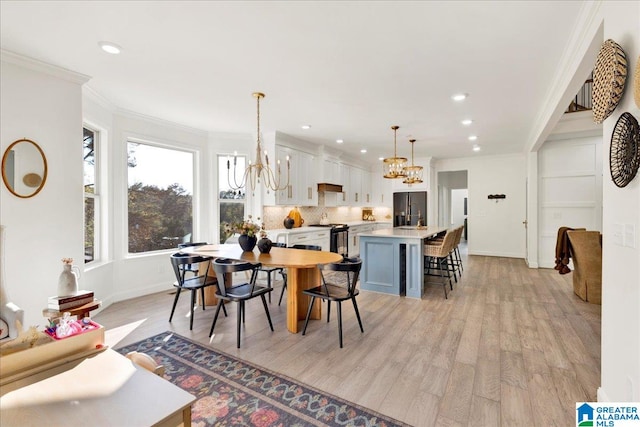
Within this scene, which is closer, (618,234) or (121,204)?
(618,234)

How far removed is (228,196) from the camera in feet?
18.3

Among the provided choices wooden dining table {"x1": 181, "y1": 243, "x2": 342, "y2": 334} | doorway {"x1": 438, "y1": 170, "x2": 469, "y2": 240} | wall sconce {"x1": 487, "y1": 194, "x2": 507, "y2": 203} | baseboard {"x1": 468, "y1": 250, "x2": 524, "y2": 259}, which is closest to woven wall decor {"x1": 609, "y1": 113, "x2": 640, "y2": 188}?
wooden dining table {"x1": 181, "y1": 243, "x2": 342, "y2": 334}

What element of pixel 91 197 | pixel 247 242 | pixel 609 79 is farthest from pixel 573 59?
pixel 91 197

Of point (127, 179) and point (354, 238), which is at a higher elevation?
point (127, 179)

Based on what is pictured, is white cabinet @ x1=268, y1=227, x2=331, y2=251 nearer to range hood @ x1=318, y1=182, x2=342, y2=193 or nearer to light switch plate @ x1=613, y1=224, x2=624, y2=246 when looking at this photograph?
range hood @ x1=318, y1=182, x2=342, y2=193

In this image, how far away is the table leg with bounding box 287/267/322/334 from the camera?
10.4 ft

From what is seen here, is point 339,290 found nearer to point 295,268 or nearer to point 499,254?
point 295,268

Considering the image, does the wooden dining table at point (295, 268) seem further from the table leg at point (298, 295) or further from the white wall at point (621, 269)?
the white wall at point (621, 269)

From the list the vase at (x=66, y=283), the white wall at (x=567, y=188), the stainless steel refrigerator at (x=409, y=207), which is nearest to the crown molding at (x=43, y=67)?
the vase at (x=66, y=283)

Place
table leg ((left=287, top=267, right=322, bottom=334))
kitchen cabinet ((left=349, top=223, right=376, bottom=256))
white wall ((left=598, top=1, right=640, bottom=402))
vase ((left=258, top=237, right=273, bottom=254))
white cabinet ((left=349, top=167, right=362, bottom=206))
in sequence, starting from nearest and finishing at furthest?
white wall ((left=598, top=1, right=640, bottom=402)) < table leg ((left=287, top=267, right=322, bottom=334)) < vase ((left=258, top=237, right=273, bottom=254)) < kitchen cabinet ((left=349, top=223, right=376, bottom=256)) < white cabinet ((left=349, top=167, right=362, bottom=206))

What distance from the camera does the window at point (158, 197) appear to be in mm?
4535

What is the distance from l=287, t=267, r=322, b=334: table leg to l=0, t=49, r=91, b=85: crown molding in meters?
3.07

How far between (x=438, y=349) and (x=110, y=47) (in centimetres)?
399

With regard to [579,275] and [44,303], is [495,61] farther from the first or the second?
[44,303]
